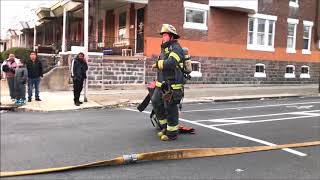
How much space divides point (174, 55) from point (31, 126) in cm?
325

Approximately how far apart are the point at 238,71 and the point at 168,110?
18.2m

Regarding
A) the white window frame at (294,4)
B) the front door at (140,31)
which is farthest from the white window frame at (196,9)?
the white window frame at (294,4)

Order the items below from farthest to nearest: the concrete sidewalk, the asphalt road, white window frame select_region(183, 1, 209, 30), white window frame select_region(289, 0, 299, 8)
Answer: white window frame select_region(289, 0, 299, 8) → white window frame select_region(183, 1, 209, 30) → the concrete sidewalk → the asphalt road

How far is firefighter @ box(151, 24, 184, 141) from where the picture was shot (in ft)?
29.1

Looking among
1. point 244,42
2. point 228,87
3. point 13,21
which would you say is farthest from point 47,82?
point 13,21

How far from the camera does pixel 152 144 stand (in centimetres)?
863

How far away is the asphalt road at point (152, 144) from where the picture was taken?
22.4ft

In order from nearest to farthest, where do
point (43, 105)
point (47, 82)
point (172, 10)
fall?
point (43, 105) < point (47, 82) < point (172, 10)

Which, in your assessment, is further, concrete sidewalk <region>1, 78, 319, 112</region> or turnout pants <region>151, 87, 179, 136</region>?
concrete sidewalk <region>1, 78, 319, 112</region>

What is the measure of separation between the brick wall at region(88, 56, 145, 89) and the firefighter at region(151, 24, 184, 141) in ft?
41.4

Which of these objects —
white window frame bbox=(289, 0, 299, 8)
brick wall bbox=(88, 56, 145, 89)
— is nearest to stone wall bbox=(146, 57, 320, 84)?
brick wall bbox=(88, 56, 145, 89)

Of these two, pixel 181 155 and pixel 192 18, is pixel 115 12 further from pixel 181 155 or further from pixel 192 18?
pixel 181 155

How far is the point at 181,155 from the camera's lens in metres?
7.77

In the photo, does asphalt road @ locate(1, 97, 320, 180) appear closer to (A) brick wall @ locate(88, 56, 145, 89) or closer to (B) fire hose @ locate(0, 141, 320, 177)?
(B) fire hose @ locate(0, 141, 320, 177)
